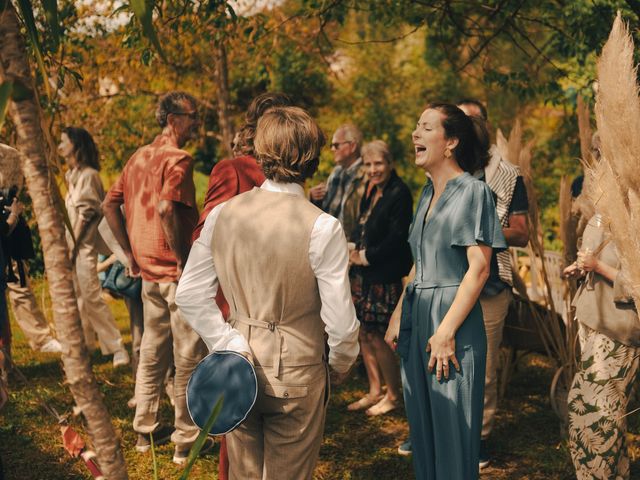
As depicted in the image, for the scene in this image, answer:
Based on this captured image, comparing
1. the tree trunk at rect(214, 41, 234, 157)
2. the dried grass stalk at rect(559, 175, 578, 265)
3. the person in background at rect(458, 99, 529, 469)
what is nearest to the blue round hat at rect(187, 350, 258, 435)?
the person in background at rect(458, 99, 529, 469)

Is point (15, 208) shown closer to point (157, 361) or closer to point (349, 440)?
point (157, 361)

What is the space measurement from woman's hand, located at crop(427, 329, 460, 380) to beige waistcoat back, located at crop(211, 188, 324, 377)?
0.70 m

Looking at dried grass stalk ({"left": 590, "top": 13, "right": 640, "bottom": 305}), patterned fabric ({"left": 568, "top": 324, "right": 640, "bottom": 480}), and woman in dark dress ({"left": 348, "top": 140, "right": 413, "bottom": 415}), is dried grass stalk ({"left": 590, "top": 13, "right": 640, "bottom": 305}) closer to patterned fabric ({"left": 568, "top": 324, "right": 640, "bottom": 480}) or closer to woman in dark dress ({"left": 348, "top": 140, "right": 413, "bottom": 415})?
patterned fabric ({"left": 568, "top": 324, "right": 640, "bottom": 480})

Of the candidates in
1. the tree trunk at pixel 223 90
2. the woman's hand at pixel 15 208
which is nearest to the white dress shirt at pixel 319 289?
the woman's hand at pixel 15 208

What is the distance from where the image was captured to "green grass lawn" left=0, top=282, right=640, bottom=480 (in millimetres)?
4465

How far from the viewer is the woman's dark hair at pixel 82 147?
20.1 feet

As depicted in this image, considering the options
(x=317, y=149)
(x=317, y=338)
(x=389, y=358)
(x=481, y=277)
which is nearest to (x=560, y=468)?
(x=389, y=358)

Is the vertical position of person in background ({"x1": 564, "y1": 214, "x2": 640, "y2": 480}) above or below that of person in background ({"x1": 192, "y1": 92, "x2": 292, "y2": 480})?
below

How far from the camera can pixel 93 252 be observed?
6.71 metres

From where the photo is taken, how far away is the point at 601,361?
3.56 metres

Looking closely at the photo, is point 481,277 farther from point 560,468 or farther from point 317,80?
point 317,80

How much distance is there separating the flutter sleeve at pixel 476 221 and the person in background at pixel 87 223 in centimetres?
327

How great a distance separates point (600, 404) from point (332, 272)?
173 cm

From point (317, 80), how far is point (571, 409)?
14056 millimetres
